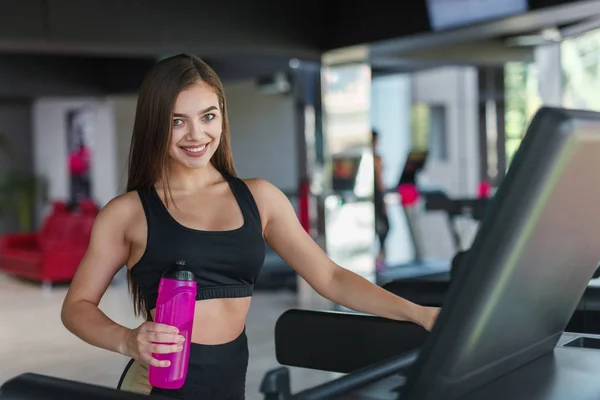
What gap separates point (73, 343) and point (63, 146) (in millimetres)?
8728

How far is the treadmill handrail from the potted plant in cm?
1469

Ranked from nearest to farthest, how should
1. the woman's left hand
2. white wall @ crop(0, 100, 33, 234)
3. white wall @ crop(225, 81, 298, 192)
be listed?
1. the woman's left hand
2. white wall @ crop(225, 81, 298, 192)
3. white wall @ crop(0, 100, 33, 234)

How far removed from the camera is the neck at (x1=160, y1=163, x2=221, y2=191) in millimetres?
1676

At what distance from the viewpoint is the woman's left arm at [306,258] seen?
5.39ft

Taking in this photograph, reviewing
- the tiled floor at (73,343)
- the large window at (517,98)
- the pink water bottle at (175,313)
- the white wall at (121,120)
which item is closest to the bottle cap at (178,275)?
the pink water bottle at (175,313)

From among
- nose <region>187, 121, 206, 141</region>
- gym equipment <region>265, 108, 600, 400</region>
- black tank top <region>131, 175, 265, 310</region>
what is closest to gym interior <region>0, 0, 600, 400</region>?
gym equipment <region>265, 108, 600, 400</region>

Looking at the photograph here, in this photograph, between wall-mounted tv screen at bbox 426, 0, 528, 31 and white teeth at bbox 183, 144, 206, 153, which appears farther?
wall-mounted tv screen at bbox 426, 0, 528, 31

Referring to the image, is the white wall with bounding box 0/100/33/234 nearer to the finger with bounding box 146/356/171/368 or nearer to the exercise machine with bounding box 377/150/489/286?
the exercise machine with bounding box 377/150/489/286

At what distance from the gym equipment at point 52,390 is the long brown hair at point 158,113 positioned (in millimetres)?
470

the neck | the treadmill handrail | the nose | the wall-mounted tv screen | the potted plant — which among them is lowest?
the potted plant

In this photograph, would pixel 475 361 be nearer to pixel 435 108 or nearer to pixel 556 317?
pixel 556 317

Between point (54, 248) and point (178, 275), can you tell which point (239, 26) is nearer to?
point (54, 248)

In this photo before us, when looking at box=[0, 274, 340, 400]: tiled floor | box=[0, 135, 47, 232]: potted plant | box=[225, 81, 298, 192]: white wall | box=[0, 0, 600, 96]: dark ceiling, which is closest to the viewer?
box=[0, 274, 340, 400]: tiled floor

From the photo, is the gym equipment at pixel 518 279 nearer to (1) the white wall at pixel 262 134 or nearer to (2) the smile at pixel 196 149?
(2) the smile at pixel 196 149
